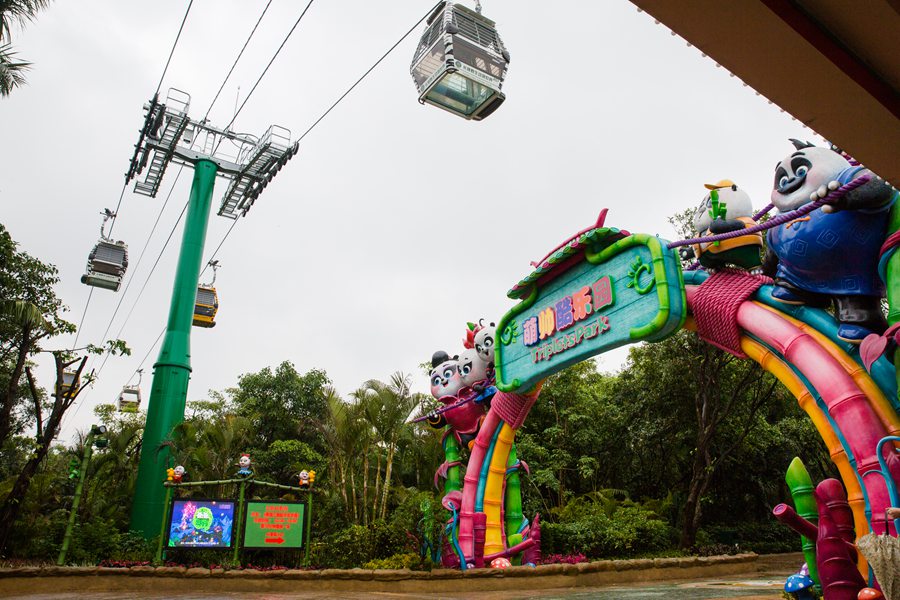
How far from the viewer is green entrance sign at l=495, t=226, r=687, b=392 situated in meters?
8.24

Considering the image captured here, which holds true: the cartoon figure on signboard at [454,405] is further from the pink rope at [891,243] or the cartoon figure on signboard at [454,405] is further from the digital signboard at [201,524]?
the pink rope at [891,243]

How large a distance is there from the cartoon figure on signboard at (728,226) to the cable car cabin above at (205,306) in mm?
17851

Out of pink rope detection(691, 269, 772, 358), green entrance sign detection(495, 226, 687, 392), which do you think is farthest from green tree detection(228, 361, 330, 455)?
pink rope detection(691, 269, 772, 358)

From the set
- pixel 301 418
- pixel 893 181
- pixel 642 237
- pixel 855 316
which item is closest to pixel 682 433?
pixel 642 237

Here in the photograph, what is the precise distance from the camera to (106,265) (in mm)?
19547

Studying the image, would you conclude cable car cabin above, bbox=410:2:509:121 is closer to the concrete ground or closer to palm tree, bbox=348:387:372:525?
the concrete ground

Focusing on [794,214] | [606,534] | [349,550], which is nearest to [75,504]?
[349,550]

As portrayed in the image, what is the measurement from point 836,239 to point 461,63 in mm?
4252

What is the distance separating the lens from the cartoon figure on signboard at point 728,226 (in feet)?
25.5

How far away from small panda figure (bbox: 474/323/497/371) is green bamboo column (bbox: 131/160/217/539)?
9525mm

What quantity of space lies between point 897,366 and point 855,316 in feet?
2.79

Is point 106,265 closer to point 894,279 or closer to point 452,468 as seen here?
point 452,468

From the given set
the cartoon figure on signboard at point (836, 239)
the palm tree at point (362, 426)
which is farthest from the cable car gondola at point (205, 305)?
the cartoon figure on signboard at point (836, 239)

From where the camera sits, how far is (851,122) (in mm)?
2602
